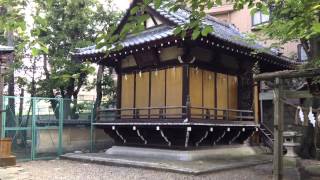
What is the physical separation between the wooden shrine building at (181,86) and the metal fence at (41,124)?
138cm

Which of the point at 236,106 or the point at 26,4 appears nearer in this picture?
the point at 26,4

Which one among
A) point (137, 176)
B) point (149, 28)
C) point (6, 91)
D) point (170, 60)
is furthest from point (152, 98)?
point (6, 91)

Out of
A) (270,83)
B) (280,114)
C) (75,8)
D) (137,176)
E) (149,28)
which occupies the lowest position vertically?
(137,176)

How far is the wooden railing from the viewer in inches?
547

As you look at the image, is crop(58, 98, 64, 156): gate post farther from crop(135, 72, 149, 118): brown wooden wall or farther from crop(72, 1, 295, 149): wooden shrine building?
crop(135, 72, 149, 118): brown wooden wall

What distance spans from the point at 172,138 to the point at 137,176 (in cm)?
367

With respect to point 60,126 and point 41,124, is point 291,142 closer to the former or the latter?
point 60,126

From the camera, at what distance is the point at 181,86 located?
14266mm

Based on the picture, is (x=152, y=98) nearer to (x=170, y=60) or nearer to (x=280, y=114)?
(x=170, y=60)

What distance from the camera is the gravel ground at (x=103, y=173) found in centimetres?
1084

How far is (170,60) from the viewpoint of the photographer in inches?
586

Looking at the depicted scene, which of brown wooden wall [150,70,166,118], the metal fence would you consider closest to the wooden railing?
brown wooden wall [150,70,166,118]

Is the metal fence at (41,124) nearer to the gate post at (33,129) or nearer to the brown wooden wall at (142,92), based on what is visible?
the gate post at (33,129)

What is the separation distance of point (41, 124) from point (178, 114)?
6213 millimetres
